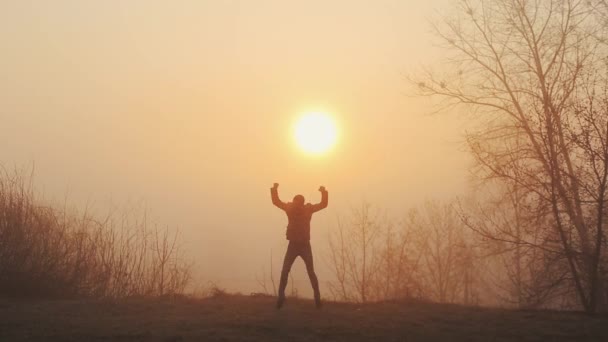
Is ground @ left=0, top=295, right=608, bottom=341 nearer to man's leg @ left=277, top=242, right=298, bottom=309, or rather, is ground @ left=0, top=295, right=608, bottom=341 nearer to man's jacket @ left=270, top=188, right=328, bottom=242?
man's leg @ left=277, top=242, right=298, bottom=309

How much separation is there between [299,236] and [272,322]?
1.88 meters

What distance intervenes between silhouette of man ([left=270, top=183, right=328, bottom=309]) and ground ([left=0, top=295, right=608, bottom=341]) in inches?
22.4

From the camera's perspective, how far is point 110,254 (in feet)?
51.5

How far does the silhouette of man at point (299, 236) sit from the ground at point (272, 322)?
0.57 m

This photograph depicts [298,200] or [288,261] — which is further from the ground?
[298,200]

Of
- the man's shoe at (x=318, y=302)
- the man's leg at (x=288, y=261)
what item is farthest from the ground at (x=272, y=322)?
the man's leg at (x=288, y=261)

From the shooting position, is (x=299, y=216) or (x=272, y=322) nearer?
(x=272, y=322)

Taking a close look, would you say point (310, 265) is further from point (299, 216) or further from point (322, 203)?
point (322, 203)

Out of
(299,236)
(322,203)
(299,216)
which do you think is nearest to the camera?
(299,236)

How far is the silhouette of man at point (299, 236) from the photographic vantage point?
34.4ft

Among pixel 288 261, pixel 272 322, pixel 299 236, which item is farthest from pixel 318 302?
A: pixel 272 322

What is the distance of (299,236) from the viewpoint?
34.3 feet

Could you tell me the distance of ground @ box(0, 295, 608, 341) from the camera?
8547 millimetres

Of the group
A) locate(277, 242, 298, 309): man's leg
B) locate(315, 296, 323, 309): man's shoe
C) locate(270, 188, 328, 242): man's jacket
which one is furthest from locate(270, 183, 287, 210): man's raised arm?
locate(315, 296, 323, 309): man's shoe
